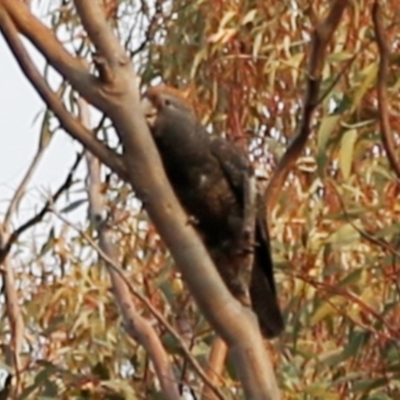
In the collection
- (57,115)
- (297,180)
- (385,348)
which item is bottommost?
(385,348)

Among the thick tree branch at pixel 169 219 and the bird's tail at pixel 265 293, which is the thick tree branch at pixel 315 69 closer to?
the thick tree branch at pixel 169 219

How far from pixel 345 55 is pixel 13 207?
0.69 metres

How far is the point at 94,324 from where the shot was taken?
3.19 meters

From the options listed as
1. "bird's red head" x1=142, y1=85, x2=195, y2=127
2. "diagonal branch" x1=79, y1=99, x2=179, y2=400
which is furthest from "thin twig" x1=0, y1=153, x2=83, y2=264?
"bird's red head" x1=142, y1=85, x2=195, y2=127

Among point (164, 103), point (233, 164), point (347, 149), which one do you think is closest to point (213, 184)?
point (233, 164)

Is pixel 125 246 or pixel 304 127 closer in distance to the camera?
pixel 304 127

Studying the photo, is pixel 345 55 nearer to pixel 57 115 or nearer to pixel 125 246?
pixel 125 246

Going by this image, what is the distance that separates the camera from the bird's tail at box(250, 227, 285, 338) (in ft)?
8.57

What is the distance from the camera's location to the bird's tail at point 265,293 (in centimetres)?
261

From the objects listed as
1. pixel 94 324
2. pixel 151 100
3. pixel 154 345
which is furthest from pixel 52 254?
pixel 154 345

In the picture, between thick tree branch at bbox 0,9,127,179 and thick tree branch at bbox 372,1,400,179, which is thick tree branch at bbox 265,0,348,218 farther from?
thick tree branch at bbox 0,9,127,179

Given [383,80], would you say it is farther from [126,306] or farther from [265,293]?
[265,293]

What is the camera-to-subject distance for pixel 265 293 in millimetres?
2666

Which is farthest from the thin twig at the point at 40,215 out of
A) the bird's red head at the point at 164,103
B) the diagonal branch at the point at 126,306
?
the bird's red head at the point at 164,103
